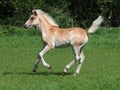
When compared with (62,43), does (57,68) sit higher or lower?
lower

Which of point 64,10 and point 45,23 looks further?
point 64,10

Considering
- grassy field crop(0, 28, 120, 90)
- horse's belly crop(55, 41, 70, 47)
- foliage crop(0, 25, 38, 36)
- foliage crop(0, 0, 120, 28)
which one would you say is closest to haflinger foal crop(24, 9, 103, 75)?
horse's belly crop(55, 41, 70, 47)

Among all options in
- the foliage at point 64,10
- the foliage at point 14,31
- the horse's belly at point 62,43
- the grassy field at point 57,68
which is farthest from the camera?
the foliage at point 64,10

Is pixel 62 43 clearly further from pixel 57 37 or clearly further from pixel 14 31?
pixel 14 31

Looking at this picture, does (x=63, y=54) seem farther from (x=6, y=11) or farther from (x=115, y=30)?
(x=6, y=11)

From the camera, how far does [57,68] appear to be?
55.4 ft

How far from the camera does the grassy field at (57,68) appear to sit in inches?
446

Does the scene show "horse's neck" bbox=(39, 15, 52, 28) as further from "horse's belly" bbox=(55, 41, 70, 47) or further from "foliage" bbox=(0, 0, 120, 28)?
"foliage" bbox=(0, 0, 120, 28)

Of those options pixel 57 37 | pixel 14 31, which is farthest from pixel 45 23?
pixel 14 31

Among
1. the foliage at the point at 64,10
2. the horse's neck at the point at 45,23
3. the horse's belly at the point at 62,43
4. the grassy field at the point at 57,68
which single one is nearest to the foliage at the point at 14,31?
the foliage at the point at 64,10

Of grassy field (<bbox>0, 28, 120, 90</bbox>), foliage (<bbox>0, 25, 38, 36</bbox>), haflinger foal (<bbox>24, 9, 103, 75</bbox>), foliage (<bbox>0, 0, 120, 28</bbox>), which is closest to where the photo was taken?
grassy field (<bbox>0, 28, 120, 90</bbox>)

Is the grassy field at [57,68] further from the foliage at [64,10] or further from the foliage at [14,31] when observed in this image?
the foliage at [64,10]

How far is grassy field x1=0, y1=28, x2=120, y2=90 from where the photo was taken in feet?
37.2

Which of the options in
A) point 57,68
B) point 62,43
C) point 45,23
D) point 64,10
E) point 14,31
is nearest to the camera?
point 62,43
